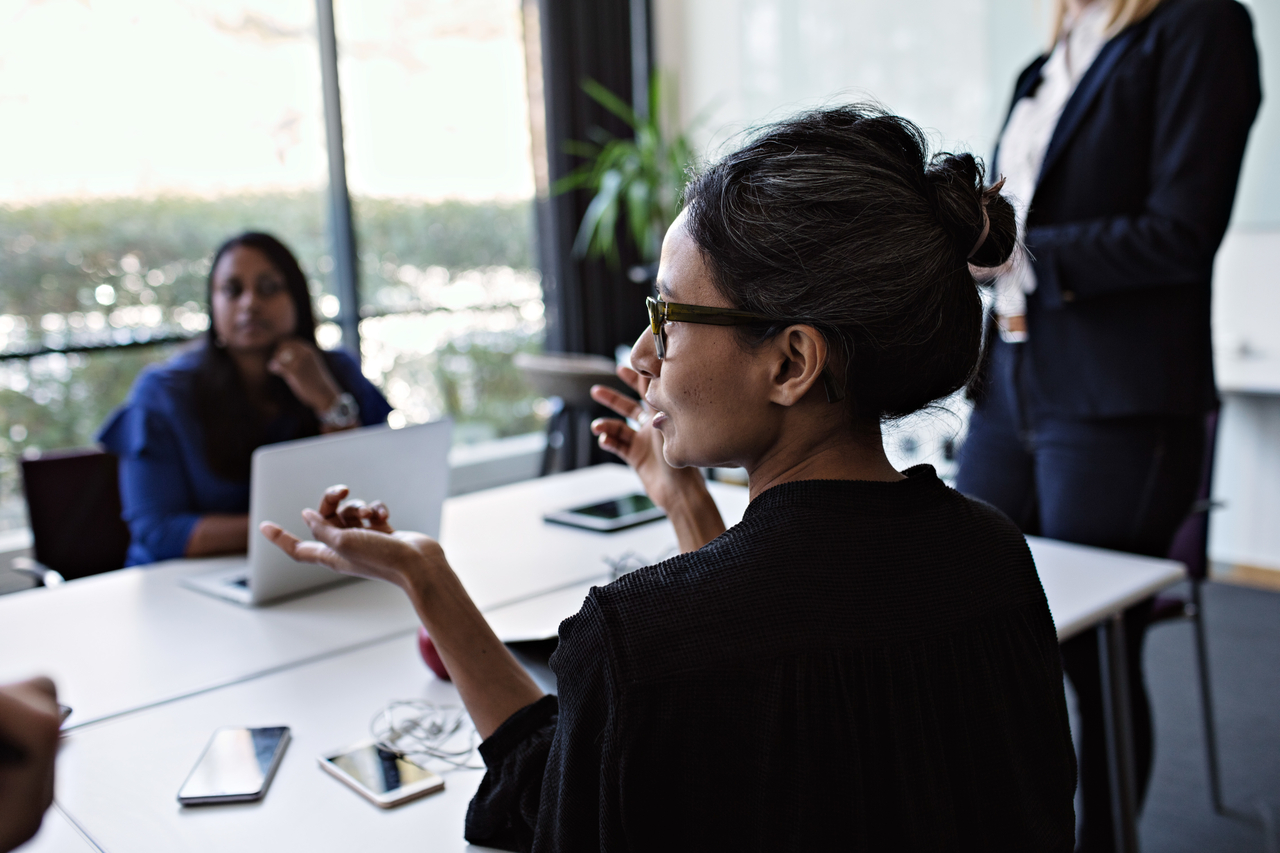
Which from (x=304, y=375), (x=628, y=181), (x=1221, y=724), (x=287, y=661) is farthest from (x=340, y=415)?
(x=628, y=181)

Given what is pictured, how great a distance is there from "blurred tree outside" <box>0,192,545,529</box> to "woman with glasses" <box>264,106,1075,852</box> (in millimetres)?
2377

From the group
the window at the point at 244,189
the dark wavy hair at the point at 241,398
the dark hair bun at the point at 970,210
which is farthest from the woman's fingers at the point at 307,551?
the window at the point at 244,189

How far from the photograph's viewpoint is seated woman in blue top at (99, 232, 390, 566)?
2.09 m

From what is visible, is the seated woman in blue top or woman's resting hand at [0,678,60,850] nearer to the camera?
woman's resting hand at [0,678,60,850]

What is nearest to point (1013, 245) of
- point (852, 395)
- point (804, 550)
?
point (852, 395)

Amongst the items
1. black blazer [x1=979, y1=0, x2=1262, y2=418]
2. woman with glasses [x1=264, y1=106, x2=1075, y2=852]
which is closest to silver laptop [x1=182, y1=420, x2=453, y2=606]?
woman with glasses [x1=264, y1=106, x2=1075, y2=852]

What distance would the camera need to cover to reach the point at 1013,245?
0.97m

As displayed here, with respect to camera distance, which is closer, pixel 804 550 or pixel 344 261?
pixel 804 550

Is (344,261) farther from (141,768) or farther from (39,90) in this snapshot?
(141,768)

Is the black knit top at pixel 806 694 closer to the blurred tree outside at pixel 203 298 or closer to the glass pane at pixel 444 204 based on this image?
the blurred tree outside at pixel 203 298

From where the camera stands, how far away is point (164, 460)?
2.16 meters

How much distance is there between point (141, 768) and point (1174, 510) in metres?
1.70

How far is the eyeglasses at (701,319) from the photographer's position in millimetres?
880

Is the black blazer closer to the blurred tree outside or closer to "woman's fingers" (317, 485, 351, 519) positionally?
"woman's fingers" (317, 485, 351, 519)
